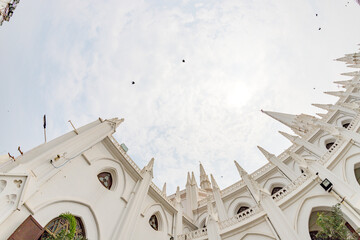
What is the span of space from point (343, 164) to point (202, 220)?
13.9 metres

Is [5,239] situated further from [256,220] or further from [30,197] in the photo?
[256,220]

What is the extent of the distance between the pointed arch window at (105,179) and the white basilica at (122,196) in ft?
0.24

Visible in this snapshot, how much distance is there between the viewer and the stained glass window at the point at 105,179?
14.0 meters

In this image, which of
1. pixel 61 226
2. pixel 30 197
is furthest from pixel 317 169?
pixel 30 197

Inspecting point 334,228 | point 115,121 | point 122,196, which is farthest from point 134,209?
point 334,228

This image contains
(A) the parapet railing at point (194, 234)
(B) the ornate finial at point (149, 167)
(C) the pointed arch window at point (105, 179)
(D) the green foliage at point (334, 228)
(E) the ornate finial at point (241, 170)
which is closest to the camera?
(D) the green foliage at point (334, 228)

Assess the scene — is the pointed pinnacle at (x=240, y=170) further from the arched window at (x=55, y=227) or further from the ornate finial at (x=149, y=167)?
the arched window at (x=55, y=227)

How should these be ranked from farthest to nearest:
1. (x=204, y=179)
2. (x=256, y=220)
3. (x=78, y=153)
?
(x=204, y=179)
(x=256, y=220)
(x=78, y=153)

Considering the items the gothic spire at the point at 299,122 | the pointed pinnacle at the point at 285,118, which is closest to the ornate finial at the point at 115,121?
the gothic spire at the point at 299,122

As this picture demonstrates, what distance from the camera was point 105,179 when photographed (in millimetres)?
14289

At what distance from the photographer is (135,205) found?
14.0 meters

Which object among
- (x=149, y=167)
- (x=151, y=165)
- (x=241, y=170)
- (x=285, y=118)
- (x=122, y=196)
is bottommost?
(x=122, y=196)

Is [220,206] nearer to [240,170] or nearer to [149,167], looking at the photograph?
[240,170]

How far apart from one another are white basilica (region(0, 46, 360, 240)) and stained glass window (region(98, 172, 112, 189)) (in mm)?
73
